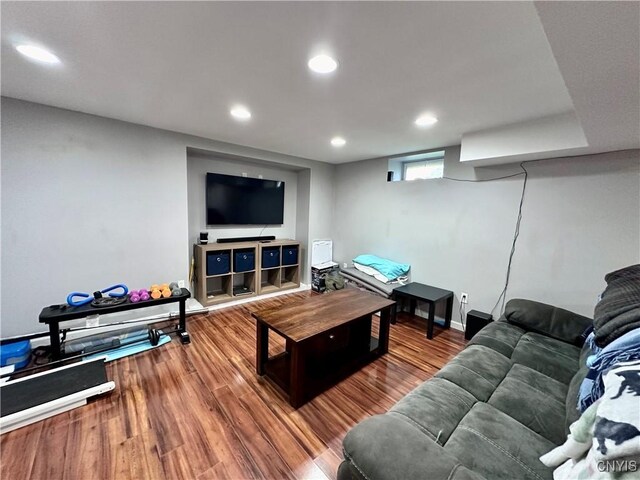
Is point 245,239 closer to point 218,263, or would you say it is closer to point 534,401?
point 218,263

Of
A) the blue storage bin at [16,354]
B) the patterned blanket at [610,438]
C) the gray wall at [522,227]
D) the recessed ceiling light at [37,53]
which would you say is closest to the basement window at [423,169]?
the gray wall at [522,227]

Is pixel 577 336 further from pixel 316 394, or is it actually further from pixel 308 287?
pixel 308 287

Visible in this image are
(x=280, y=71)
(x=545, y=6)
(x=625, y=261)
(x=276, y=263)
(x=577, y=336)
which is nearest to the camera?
(x=545, y=6)

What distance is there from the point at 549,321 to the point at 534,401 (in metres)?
1.10

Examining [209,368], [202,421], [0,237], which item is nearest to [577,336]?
[202,421]

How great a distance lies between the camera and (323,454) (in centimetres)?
147

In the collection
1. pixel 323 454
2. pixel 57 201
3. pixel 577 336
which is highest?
pixel 57 201

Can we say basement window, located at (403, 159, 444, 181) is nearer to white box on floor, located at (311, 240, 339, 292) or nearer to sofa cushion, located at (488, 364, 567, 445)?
white box on floor, located at (311, 240, 339, 292)

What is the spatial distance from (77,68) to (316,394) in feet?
9.34

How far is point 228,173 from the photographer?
3.90m

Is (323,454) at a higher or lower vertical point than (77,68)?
lower

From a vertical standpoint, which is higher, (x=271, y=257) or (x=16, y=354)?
(x=271, y=257)

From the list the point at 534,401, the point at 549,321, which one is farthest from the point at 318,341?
the point at 549,321

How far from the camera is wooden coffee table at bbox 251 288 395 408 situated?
1.82 m
